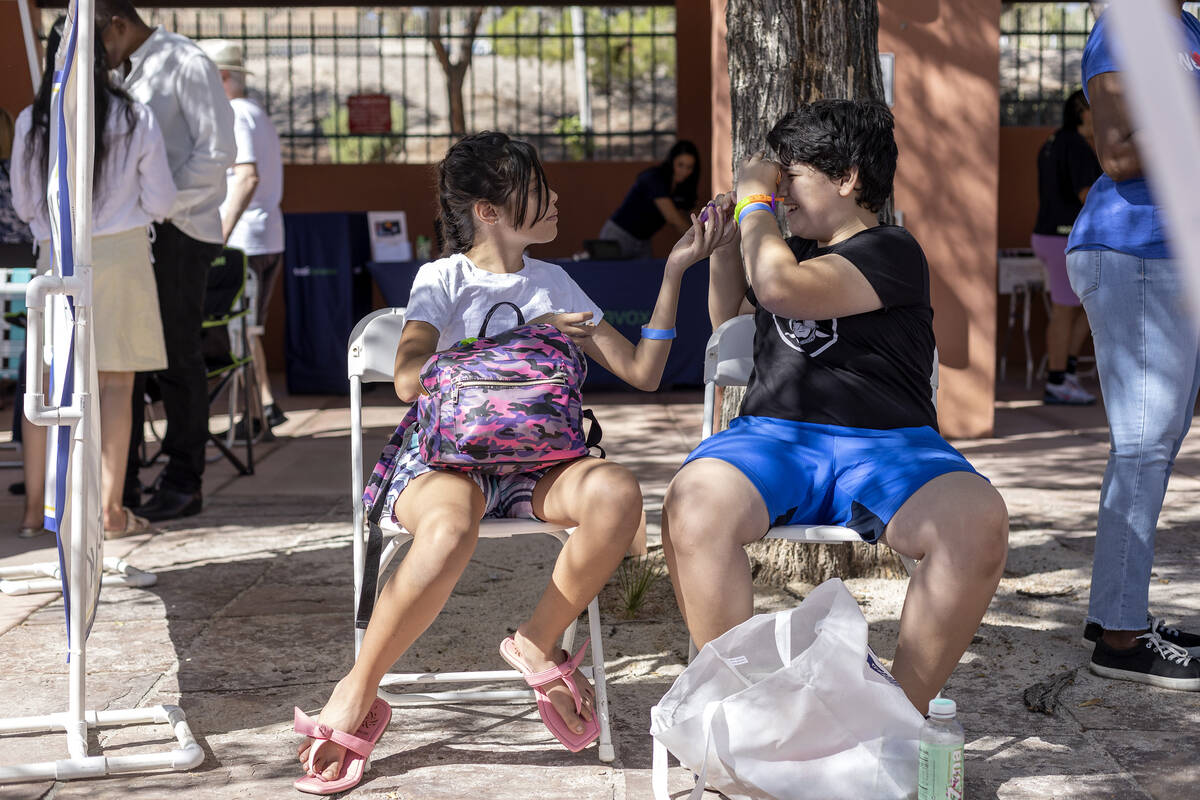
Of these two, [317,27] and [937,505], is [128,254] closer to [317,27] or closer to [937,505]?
[937,505]

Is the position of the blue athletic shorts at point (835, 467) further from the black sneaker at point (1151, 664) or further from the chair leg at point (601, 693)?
the black sneaker at point (1151, 664)

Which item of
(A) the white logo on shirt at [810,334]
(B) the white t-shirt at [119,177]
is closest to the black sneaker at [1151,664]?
(A) the white logo on shirt at [810,334]

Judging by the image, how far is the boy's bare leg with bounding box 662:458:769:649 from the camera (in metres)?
2.54

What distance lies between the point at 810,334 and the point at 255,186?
429cm

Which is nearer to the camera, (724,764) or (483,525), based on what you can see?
(724,764)

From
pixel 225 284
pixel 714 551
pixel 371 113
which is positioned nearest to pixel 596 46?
pixel 371 113

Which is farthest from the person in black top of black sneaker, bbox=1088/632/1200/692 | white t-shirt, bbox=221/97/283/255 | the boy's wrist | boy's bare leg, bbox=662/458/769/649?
boy's bare leg, bbox=662/458/769/649

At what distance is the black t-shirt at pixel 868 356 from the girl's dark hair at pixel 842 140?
0.14 m

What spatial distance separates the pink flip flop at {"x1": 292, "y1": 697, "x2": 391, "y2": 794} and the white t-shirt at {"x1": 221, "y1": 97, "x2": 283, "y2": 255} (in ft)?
14.4

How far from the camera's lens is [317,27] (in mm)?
11750

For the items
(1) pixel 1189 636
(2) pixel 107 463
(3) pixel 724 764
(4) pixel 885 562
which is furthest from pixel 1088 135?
(3) pixel 724 764

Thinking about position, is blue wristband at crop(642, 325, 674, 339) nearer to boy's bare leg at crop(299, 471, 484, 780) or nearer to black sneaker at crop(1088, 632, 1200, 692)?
boy's bare leg at crop(299, 471, 484, 780)

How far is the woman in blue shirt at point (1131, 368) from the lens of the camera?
309cm

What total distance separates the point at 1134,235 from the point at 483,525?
1.68 meters
